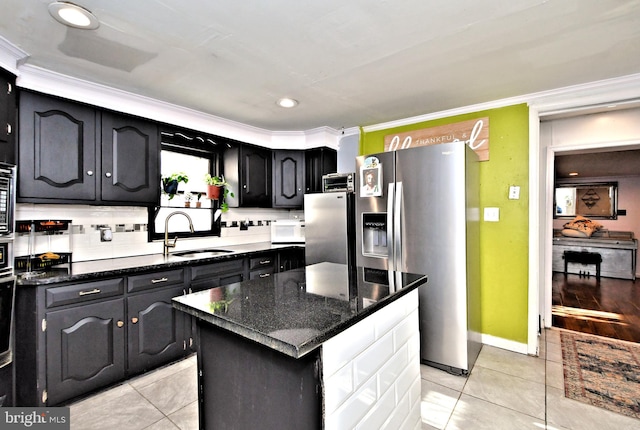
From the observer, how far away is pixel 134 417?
193 centimetres

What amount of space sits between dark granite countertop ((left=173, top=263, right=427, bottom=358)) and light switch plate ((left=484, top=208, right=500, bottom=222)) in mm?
1779

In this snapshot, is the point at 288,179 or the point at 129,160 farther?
the point at 288,179

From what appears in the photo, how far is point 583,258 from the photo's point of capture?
609cm

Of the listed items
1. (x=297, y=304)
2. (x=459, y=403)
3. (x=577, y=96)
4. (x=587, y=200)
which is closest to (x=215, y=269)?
(x=297, y=304)

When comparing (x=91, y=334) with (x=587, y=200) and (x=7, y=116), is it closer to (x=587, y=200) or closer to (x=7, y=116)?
(x=7, y=116)

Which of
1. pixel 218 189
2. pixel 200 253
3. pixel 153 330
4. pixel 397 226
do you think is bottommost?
pixel 153 330

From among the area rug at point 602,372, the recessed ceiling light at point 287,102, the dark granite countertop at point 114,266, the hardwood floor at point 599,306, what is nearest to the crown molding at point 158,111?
the recessed ceiling light at point 287,102

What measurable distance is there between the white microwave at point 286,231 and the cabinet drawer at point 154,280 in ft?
4.46

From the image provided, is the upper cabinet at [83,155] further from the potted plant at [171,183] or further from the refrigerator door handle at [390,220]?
the refrigerator door handle at [390,220]

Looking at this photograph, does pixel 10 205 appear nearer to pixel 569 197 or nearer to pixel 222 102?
pixel 222 102

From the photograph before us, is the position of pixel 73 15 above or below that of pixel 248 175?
above

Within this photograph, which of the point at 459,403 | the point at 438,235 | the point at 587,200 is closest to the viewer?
the point at 459,403

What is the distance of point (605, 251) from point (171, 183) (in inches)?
301

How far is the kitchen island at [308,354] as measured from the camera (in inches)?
37.4
